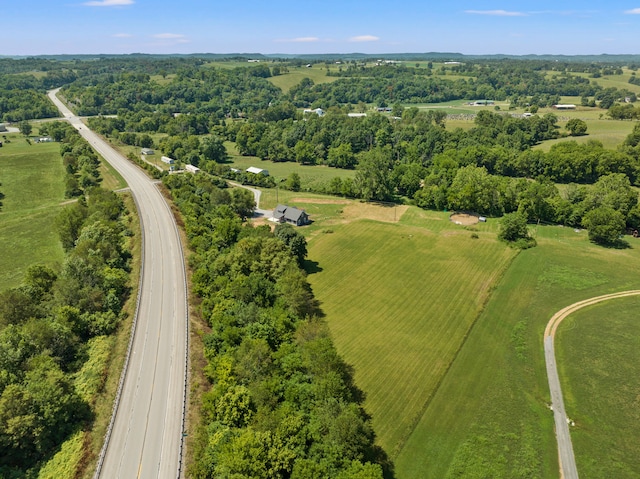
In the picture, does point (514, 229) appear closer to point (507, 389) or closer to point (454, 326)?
point (454, 326)

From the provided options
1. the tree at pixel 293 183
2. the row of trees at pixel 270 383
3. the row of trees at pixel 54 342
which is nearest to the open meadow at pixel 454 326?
the row of trees at pixel 270 383

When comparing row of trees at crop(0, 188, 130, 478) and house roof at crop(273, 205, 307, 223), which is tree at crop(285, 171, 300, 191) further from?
row of trees at crop(0, 188, 130, 478)

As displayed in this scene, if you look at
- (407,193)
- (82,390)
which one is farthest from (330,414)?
(407,193)

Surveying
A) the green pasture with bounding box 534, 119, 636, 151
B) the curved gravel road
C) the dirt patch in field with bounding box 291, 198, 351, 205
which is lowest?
the curved gravel road

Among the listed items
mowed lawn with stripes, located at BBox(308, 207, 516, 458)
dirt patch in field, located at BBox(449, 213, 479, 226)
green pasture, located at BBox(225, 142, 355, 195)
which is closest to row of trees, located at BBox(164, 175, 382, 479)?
mowed lawn with stripes, located at BBox(308, 207, 516, 458)

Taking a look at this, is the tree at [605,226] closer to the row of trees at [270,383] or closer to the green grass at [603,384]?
the green grass at [603,384]

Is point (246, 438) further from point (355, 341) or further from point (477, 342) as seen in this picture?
point (477, 342)
